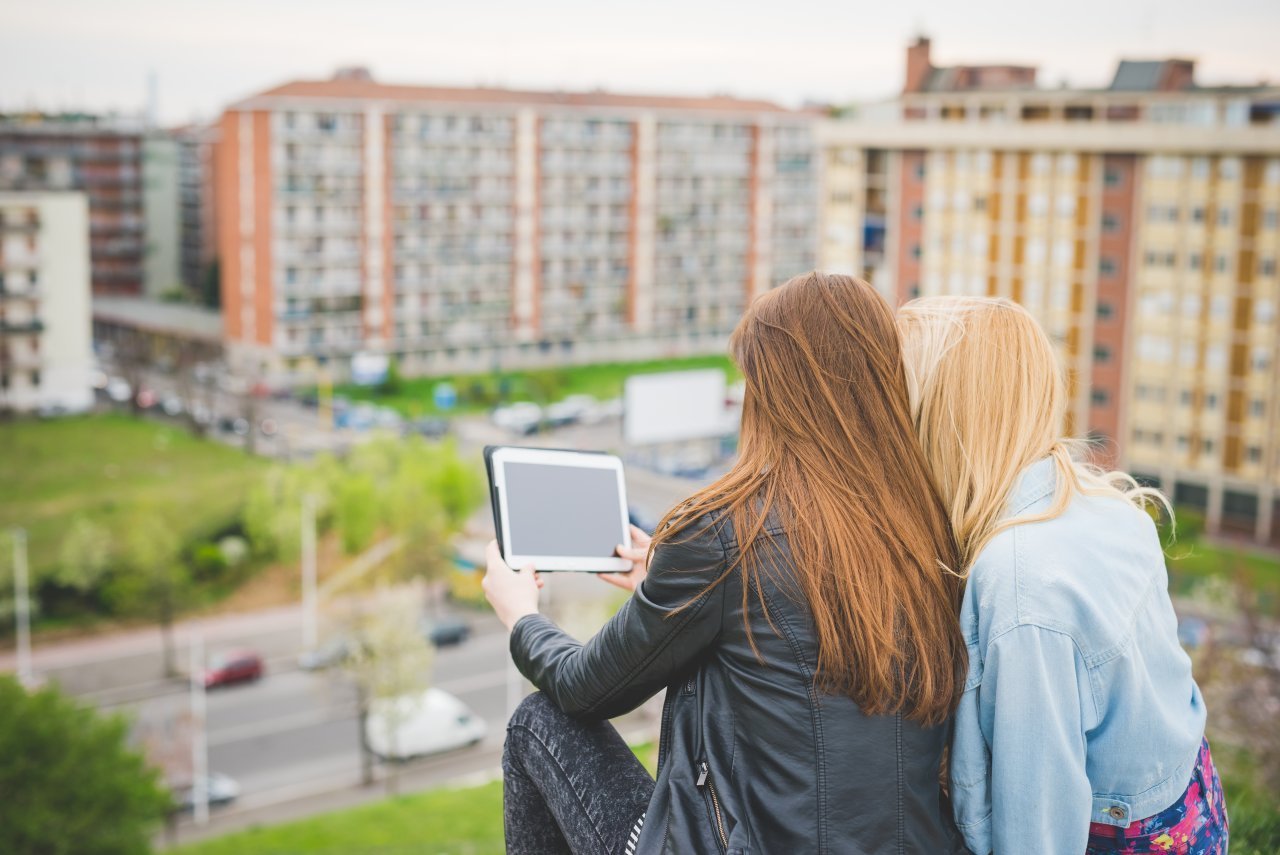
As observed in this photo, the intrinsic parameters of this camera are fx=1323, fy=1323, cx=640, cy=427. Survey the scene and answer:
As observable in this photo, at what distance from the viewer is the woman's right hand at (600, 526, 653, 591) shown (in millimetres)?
2318

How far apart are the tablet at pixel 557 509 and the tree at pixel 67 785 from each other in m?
10.9

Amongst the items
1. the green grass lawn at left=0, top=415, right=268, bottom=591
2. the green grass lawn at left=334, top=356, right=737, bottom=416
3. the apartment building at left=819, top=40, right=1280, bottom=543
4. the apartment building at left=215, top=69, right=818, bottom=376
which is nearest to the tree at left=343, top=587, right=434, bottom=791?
the green grass lawn at left=0, top=415, right=268, bottom=591

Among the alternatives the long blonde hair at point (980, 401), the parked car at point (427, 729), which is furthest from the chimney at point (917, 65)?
the long blonde hair at point (980, 401)

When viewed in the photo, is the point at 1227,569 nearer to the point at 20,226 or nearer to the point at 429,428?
the point at 429,428

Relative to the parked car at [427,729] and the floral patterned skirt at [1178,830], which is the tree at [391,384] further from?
the floral patterned skirt at [1178,830]

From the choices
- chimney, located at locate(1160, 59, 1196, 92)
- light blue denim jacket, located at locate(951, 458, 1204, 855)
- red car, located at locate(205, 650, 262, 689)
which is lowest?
red car, located at locate(205, 650, 262, 689)

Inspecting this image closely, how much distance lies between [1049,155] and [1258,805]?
80.1 ft

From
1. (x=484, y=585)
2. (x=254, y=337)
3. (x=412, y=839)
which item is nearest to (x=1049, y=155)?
(x=412, y=839)

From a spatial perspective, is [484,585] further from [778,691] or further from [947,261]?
[947,261]

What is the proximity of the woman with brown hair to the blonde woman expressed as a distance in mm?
63

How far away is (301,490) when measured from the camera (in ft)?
79.5

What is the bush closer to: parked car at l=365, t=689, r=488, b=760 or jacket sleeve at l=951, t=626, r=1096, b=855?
parked car at l=365, t=689, r=488, b=760

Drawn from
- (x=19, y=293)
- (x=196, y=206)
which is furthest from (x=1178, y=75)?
(x=196, y=206)

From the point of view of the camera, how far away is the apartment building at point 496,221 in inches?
1473
